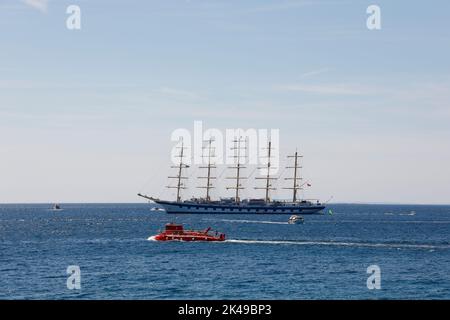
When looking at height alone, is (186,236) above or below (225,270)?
above

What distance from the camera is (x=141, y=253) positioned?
80.4 m

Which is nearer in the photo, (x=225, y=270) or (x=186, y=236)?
(x=225, y=270)

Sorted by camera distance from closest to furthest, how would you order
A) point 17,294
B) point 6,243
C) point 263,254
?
1. point 17,294
2. point 263,254
3. point 6,243

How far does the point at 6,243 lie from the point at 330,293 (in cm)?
7237

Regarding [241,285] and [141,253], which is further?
[141,253]

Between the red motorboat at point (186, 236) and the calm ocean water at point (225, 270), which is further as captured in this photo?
the red motorboat at point (186, 236)

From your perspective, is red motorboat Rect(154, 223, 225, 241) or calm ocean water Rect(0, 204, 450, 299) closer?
calm ocean water Rect(0, 204, 450, 299)

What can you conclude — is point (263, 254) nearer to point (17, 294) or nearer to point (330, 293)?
point (330, 293)

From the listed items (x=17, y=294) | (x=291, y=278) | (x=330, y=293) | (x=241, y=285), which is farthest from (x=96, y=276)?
(x=330, y=293)

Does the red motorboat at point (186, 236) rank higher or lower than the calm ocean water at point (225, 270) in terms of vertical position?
higher

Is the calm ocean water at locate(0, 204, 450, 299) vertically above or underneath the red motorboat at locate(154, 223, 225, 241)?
underneath
